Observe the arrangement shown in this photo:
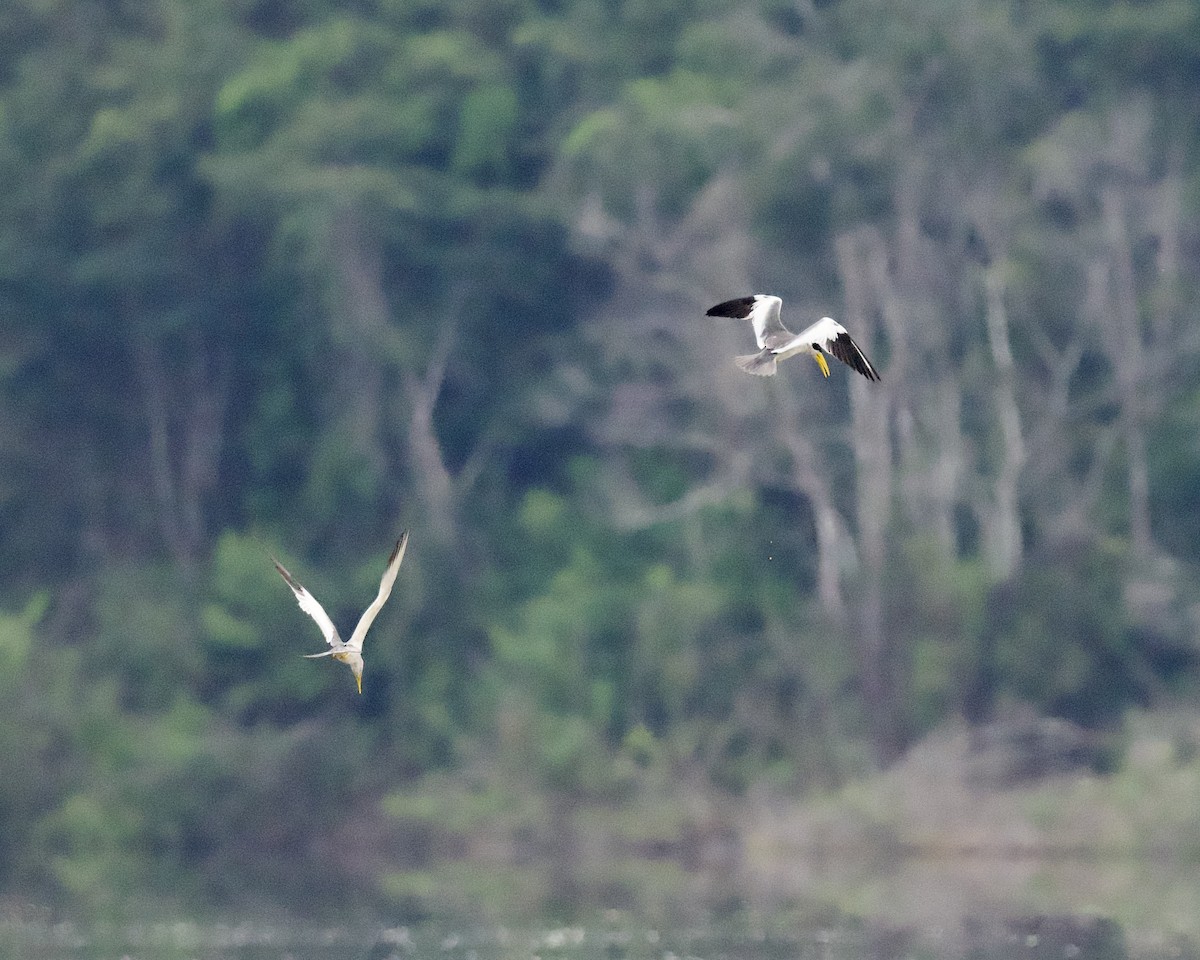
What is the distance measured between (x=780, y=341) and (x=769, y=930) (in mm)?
7385

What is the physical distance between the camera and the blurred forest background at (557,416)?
99.5 ft

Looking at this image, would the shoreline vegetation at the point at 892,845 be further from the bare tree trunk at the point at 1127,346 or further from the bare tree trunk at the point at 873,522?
the bare tree trunk at the point at 1127,346

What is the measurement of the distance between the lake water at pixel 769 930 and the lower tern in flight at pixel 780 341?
19.0 ft

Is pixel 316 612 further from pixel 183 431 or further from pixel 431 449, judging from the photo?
pixel 183 431

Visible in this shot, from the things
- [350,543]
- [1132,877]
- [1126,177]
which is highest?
[1126,177]

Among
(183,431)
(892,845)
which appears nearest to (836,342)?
(892,845)

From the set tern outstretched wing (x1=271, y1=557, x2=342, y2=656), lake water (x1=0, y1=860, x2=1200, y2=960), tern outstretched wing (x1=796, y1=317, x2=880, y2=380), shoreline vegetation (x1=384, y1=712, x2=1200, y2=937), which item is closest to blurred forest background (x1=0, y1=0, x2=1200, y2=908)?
shoreline vegetation (x1=384, y1=712, x2=1200, y2=937)

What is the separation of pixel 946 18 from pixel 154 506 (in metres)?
11.1

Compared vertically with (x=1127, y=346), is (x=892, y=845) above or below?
below

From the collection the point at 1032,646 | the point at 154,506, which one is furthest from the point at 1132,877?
the point at 154,506

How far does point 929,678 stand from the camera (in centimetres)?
3023

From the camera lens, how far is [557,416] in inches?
1348

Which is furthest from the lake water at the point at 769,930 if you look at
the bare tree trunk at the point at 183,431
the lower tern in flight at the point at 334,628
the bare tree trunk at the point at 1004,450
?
the bare tree trunk at the point at 183,431

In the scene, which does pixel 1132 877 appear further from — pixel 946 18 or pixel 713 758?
pixel 946 18
